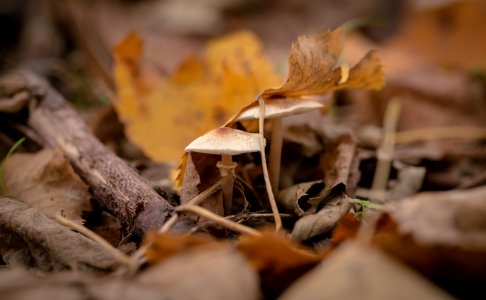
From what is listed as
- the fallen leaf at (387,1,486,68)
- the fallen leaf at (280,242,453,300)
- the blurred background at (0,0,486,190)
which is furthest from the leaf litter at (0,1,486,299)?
the fallen leaf at (387,1,486,68)

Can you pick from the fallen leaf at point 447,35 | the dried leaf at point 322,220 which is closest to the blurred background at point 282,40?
the fallen leaf at point 447,35

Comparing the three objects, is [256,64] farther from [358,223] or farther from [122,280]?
[122,280]

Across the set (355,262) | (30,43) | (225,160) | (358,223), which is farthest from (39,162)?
(30,43)

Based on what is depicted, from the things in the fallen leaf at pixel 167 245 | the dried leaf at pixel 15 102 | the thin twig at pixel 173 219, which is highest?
the dried leaf at pixel 15 102

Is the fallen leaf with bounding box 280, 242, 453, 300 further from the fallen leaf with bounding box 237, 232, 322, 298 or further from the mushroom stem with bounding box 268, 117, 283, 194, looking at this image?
the mushroom stem with bounding box 268, 117, 283, 194

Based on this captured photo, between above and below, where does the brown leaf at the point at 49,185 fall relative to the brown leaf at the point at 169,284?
below

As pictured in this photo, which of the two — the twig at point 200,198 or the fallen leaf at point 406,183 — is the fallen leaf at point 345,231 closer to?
the twig at point 200,198
